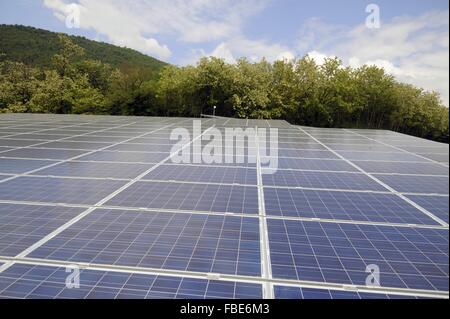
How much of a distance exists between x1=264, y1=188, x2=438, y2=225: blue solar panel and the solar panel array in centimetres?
5

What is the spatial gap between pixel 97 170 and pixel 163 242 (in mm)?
6021

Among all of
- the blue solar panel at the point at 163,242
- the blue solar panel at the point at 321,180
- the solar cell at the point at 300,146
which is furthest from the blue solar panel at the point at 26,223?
the solar cell at the point at 300,146

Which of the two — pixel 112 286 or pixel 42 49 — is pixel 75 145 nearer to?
pixel 112 286

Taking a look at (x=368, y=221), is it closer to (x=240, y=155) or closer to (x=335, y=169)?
(x=335, y=169)

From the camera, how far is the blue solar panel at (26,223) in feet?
19.2

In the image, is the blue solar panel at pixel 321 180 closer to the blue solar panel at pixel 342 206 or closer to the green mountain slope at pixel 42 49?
the blue solar panel at pixel 342 206

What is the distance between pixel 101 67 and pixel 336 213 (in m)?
59.1

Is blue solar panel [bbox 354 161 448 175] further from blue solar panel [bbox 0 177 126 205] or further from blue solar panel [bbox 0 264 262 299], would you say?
blue solar panel [bbox 0 177 126 205]

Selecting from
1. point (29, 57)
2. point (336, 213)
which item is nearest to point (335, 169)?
point (336, 213)

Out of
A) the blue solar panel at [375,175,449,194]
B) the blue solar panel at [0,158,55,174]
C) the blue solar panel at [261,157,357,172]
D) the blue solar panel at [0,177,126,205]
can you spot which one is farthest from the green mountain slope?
the blue solar panel at [375,175,449,194]

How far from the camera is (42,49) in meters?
54.7

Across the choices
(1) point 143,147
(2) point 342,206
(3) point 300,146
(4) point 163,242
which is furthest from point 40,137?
(2) point 342,206

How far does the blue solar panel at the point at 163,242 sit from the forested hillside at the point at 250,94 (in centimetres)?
3668

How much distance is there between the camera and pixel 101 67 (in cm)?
5788
